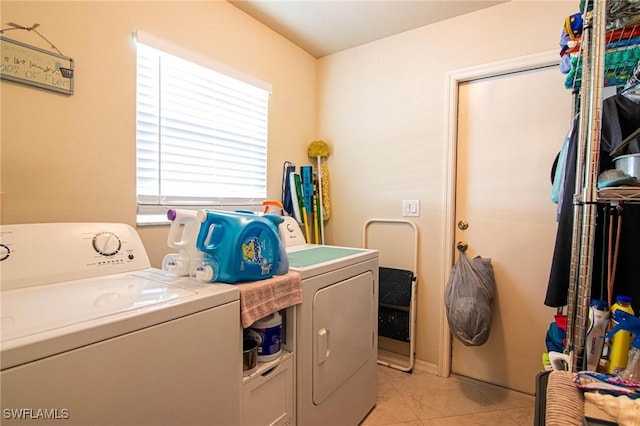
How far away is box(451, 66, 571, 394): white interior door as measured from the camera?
6.48 feet

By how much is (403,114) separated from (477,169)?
68 centimetres

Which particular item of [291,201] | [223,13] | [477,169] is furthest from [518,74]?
[223,13]

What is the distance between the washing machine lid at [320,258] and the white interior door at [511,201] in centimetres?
93

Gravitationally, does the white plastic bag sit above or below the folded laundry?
below

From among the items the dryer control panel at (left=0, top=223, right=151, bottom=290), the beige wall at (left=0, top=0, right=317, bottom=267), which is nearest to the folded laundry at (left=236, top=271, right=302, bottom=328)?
the dryer control panel at (left=0, top=223, right=151, bottom=290)

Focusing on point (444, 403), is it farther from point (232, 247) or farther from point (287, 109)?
point (287, 109)

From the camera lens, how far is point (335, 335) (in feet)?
5.00

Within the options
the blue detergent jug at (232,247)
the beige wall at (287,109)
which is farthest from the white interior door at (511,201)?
the blue detergent jug at (232,247)

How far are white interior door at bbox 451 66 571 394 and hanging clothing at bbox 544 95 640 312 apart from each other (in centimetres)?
68

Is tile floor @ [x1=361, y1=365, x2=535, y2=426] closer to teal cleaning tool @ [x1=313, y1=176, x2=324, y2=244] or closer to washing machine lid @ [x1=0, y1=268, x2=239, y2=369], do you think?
teal cleaning tool @ [x1=313, y1=176, x2=324, y2=244]

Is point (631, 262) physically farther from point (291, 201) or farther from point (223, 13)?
point (223, 13)

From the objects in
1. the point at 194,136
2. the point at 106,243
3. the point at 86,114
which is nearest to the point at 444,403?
the point at 106,243

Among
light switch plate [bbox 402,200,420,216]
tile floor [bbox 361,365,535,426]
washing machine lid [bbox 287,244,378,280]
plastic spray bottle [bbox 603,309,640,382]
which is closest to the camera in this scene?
plastic spray bottle [bbox 603,309,640,382]

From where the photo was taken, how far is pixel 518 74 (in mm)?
2047
